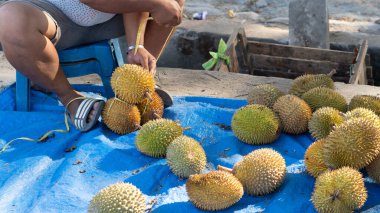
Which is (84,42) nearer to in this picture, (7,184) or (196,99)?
(196,99)

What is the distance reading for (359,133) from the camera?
214 centimetres

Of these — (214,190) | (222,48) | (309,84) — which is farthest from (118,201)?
(222,48)

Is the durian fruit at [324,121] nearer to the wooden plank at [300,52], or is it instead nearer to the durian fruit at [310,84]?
the durian fruit at [310,84]

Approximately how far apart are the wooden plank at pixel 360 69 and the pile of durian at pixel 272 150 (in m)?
0.85

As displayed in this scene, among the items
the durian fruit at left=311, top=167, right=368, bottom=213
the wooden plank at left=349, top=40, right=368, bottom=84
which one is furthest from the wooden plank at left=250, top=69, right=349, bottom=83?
the durian fruit at left=311, top=167, right=368, bottom=213

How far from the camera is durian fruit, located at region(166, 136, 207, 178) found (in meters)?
2.37

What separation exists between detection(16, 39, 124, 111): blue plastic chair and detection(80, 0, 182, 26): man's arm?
380mm

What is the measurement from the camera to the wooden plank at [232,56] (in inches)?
159

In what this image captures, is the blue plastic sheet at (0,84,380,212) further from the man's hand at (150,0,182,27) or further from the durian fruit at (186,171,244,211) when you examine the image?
the man's hand at (150,0,182,27)

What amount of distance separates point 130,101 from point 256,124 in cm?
63

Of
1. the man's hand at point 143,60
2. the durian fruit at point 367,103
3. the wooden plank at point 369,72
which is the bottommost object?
the wooden plank at point 369,72

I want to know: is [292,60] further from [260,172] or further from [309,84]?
[260,172]

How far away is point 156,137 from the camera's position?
256cm

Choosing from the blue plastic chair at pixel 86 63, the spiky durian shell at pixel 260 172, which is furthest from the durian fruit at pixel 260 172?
the blue plastic chair at pixel 86 63
